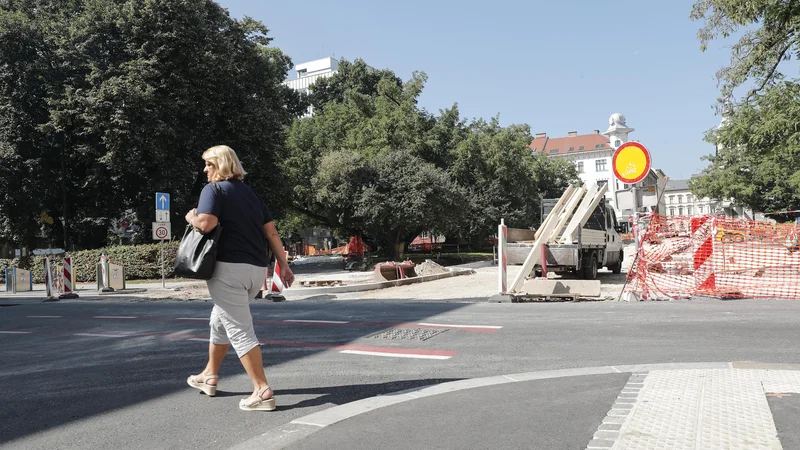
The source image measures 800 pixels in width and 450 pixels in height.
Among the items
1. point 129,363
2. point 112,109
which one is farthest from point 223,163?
point 112,109

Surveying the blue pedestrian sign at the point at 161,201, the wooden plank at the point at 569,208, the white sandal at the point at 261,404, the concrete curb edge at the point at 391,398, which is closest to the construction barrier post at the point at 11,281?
the blue pedestrian sign at the point at 161,201

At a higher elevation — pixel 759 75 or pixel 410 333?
pixel 759 75

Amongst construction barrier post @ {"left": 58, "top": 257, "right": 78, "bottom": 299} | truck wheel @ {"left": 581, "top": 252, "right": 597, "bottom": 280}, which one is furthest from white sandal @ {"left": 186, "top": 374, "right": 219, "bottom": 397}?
construction barrier post @ {"left": 58, "top": 257, "right": 78, "bottom": 299}

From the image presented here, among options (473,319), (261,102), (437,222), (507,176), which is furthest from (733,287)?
(507,176)

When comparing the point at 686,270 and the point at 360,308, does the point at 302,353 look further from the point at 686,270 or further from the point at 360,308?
the point at 686,270

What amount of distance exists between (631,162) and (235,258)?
29.9ft

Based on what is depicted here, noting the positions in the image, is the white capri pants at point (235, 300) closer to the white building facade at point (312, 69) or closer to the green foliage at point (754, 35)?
the green foliage at point (754, 35)

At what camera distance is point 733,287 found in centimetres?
1165

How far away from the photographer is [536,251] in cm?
1374

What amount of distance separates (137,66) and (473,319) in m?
24.9

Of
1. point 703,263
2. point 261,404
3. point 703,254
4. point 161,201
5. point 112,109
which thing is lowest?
point 261,404

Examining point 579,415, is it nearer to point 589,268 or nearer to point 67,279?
point 589,268

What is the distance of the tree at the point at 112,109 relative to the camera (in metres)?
27.7

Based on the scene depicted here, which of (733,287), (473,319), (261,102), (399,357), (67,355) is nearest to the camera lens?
(399,357)
